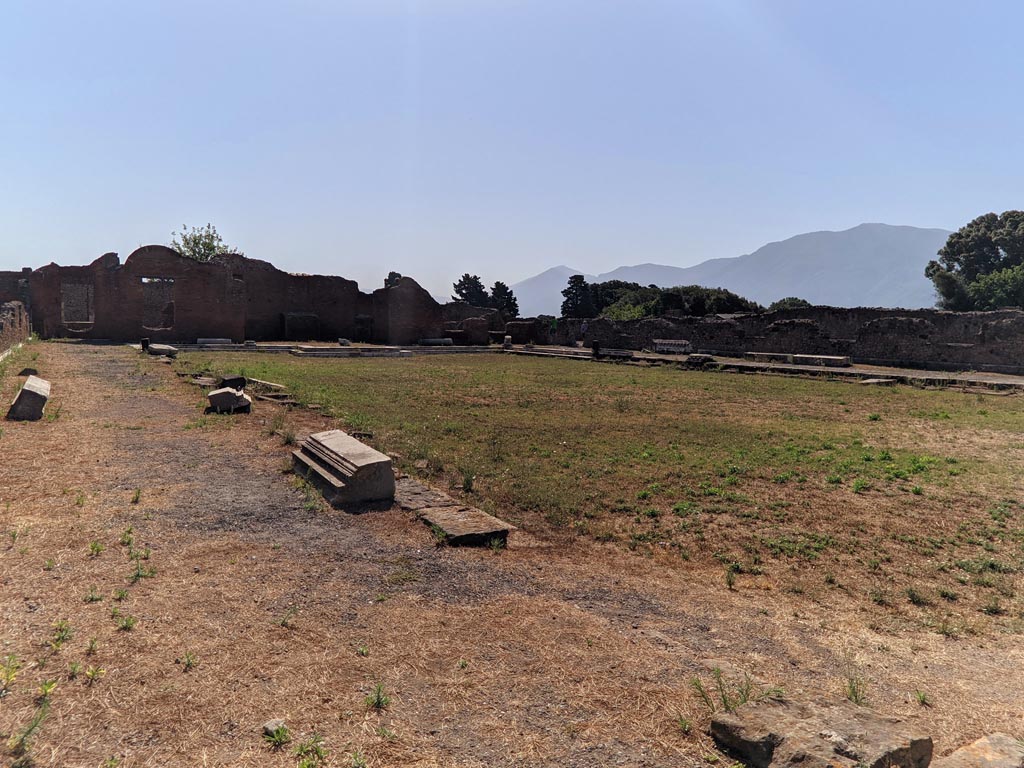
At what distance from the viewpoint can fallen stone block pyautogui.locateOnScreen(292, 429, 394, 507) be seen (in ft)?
20.2

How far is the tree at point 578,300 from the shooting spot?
7238 centimetres

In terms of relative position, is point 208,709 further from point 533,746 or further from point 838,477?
point 838,477

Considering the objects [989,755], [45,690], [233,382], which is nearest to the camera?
[989,755]

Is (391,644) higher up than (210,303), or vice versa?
(210,303)

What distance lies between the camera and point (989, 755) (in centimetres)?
244

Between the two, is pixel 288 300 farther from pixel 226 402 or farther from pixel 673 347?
pixel 226 402

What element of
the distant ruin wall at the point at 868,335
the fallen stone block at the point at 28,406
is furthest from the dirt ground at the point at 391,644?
the distant ruin wall at the point at 868,335

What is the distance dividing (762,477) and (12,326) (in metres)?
23.2

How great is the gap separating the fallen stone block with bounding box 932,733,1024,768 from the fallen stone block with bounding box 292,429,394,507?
4.78 metres

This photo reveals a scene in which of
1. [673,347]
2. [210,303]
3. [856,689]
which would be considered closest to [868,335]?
[673,347]

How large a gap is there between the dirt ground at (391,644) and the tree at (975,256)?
2076 inches

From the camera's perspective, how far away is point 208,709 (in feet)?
9.04

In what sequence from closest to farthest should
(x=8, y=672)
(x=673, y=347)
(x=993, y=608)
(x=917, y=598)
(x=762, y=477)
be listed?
(x=8, y=672), (x=993, y=608), (x=917, y=598), (x=762, y=477), (x=673, y=347)

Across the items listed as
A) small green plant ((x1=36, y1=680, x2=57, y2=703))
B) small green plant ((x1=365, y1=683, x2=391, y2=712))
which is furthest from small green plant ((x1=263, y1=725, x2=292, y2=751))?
small green plant ((x1=36, y1=680, x2=57, y2=703))
